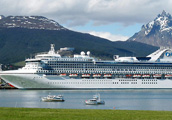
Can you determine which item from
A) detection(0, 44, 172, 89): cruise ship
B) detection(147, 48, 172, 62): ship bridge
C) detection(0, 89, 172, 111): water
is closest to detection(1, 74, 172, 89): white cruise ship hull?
detection(0, 44, 172, 89): cruise ship

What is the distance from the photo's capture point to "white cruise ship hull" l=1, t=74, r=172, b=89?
105562 millimetres

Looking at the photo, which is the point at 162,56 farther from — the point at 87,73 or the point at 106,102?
the point at 106,102

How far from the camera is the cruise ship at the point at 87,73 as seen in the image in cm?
10619

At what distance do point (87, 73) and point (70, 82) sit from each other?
5455mm

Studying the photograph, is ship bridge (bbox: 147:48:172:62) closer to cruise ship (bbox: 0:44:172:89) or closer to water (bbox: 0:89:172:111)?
cruise ship (bbox: 0:44:172:89)

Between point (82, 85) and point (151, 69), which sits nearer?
point (82, 85)

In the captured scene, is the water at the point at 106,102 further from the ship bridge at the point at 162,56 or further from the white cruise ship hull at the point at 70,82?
the ship bridge at the point at 162,56

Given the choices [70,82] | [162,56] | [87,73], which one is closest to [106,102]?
[70,82]

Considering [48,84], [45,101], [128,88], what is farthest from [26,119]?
[128,88]

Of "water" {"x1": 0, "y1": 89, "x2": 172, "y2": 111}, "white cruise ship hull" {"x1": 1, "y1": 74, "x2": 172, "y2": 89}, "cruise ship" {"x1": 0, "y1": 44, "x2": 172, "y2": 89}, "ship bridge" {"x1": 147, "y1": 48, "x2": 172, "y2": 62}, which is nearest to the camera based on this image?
"water" {"x1": 0, "y1": 89, "x2": 172, "y2": 111}

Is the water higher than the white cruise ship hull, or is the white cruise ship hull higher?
the white cruise ship hull

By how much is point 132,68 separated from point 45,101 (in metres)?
43.8

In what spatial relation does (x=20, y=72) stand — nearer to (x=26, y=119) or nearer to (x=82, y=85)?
(x=82, y=85)

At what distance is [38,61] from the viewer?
107875mm
